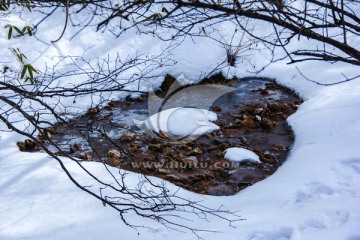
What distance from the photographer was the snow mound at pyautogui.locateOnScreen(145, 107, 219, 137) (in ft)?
12.6

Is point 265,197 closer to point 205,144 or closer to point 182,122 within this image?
point 205,144

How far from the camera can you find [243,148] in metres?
3.59

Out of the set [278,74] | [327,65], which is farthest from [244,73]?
[327,65]

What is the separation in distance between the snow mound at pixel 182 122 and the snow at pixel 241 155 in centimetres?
47

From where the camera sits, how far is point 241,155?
342 cm

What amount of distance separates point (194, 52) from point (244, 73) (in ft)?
2.48

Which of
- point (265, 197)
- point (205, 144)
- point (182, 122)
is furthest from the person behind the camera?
point (182, 122)

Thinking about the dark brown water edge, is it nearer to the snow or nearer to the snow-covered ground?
the snow

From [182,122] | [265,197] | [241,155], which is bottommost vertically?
[265,197]

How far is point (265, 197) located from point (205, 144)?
4.04 feet

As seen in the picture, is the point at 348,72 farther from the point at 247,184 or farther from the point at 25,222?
the point at 25,222

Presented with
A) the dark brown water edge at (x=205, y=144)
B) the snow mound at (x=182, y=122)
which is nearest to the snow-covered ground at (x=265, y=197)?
the dark brown water edge at (x=205, y=144)

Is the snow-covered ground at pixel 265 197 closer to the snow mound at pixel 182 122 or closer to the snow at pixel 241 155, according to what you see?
the snow at pixel 241 155

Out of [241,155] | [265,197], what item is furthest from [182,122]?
[265,197]
